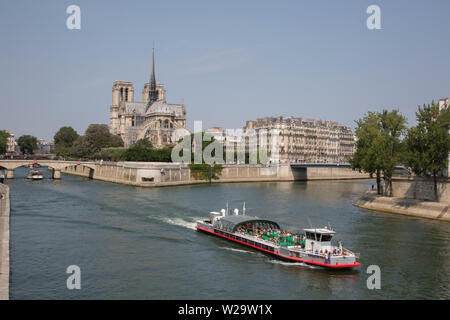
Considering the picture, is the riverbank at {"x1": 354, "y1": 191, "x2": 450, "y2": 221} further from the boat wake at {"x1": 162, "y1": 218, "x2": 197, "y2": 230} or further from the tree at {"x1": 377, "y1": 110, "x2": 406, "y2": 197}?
the boat wake at {"x1": 162, "y1": 218, "x2": 197, "y2": 230}

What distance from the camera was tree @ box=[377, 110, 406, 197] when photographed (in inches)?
2100

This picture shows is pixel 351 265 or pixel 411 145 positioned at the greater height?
pixel 411 145

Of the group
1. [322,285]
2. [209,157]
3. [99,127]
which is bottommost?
[322,285]

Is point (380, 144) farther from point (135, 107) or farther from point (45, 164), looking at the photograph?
point (135, 107)

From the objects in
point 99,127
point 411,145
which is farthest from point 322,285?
point 99,127

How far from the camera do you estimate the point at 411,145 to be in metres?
47.8

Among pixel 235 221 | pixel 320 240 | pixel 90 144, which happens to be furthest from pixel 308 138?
pixel 320 240

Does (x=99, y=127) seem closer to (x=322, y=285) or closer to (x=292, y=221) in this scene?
(x=292, y=221)

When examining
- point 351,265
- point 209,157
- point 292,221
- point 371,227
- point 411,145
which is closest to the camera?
point 351,265

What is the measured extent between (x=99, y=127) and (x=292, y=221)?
122m

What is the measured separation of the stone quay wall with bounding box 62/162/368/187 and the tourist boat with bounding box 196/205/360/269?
1717 inches

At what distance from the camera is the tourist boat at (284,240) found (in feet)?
89.7
